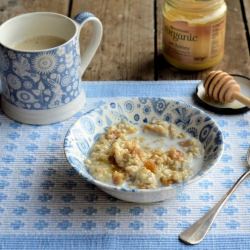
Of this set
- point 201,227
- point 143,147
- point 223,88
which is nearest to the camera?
point 201,227

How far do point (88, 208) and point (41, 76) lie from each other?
0.23 meters

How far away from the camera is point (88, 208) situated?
2.54 feet

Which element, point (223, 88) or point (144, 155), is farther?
point (223, 88)

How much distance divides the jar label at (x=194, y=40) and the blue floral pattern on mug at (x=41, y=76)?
0.20 meters

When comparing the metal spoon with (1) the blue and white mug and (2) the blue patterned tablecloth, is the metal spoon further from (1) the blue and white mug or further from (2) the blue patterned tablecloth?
(1) the blue and white mug

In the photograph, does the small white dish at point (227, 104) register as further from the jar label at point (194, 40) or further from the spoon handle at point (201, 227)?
the spoon handle at point (201, 227)

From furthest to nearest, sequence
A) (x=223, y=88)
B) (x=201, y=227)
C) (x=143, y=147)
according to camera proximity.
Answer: (x=223, y=88) → (x=143, y=147) → (x=201, y=227)

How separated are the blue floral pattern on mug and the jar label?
0.67 feet

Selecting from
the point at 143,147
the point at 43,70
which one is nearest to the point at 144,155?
the point at 143,147

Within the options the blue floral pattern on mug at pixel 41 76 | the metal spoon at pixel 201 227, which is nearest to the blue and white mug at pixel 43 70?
the blue floral pattern on mug at pixel 41 76

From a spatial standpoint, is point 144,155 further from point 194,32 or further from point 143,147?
point 194,32

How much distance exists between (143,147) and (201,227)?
0.16 metres

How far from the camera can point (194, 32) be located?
1.01 meters

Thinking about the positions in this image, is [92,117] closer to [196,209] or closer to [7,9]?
[196,209]
